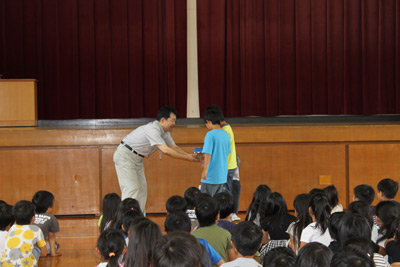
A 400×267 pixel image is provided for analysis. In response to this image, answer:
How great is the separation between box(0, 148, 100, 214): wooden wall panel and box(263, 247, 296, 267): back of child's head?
15.7ft

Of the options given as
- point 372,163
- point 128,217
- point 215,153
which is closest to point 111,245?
point 128,217

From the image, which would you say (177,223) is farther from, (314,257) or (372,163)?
(372,163)

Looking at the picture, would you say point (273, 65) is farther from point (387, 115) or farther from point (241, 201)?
point (241, 201)

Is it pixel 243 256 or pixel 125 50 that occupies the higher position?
pixel 125 50

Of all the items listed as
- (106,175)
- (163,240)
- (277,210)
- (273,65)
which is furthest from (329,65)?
(163,240)

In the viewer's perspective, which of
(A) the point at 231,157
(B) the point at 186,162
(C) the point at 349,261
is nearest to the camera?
(C) the point at 349,261

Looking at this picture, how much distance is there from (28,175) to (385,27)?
7.24 meters

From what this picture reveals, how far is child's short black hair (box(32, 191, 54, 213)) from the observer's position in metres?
5.00

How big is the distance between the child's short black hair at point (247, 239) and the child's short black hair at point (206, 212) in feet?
2.16

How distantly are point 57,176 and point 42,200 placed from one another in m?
2.06

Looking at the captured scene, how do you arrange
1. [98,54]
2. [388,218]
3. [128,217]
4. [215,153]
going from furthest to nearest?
[98,54]
[215,153]
[388,218]
[128,217]

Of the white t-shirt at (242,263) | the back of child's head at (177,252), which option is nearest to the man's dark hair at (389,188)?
the white t-shirt at (242,263)

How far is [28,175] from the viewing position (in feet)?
23.1

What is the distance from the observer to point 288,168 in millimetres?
7293
